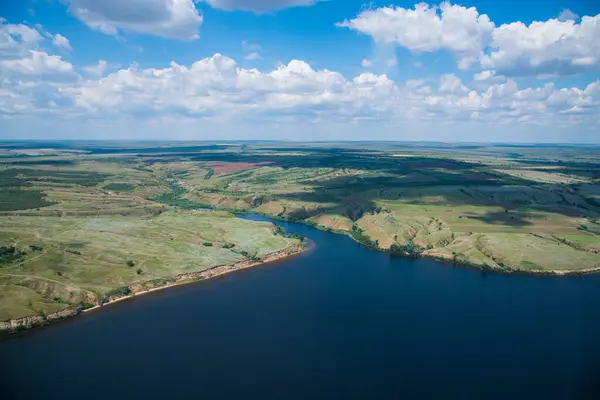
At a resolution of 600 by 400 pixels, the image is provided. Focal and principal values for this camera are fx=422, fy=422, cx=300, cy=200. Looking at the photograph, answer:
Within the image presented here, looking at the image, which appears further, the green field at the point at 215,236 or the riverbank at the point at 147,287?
the green field at the point at 215,236

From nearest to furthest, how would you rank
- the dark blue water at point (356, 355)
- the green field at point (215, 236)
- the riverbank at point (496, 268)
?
the dark blue water at point (356, 355)
the green field at point (215, 236)
the riverbank at point (496, 268)

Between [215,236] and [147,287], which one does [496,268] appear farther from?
[147,287]

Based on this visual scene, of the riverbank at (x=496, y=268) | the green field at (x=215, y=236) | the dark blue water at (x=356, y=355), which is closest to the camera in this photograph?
the dark blue water at (x=356, y=355)

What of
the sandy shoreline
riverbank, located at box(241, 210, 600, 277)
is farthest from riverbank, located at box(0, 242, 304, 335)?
riverbank, located at box(241, 210, 600, 277)

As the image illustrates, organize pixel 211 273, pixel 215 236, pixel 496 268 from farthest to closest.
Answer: pixel 215 236 < pixel 496 268 < pixel 211 273

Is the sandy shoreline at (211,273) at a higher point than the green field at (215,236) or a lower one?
lower

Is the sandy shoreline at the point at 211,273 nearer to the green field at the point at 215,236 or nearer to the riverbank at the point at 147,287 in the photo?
the riverbank at the point at 147,287

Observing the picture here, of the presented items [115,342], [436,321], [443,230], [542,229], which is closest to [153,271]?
[115,342]

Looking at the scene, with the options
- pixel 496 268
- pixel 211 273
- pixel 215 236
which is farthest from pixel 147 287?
pixel 496 268

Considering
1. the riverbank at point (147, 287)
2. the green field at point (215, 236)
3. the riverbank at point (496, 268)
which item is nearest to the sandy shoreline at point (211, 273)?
the riverbank at point (147, 287)
